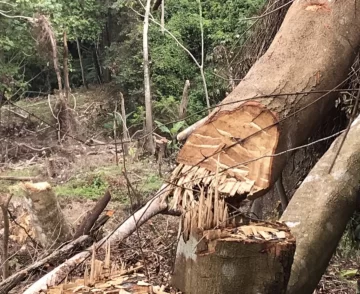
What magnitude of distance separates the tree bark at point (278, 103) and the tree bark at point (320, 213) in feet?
0.69

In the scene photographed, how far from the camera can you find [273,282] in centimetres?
174

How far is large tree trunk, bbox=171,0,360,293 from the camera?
1.90 meters

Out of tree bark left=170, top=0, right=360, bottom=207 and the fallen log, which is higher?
tree bark left=170, top=0, right=360, bottom=207

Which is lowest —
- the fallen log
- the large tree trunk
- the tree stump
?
the fallen log

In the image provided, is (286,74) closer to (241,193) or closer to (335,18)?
(335,18)

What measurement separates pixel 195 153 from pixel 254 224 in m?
0.43

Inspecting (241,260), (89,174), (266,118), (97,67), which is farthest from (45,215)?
(97,67)

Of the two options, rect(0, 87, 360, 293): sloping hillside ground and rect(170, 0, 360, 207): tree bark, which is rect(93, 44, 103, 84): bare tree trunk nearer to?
rect(0, 87, 360, 293): sloping hillside ground

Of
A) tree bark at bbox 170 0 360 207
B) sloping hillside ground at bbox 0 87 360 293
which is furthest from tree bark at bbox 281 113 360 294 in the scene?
sloping hillside ground at bbox 0 87 360 293

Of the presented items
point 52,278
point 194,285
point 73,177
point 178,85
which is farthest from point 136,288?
point 178,85

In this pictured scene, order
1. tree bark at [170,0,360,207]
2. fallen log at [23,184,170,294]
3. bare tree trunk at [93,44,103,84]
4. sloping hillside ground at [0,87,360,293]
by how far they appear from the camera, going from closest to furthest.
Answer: tree bark at [170,0,360,207], fallen log at [23,184,170,294], sloping hillside ground at [0,87,360,293], bare tree trunk at [93,44,103,84]

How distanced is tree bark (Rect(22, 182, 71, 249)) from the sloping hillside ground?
14.2 inches

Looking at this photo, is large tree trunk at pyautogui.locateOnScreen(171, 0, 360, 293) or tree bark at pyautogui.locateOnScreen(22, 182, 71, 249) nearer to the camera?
large tree trunk at pyautogui.locateOnScreen(171, 0, 360, 293)

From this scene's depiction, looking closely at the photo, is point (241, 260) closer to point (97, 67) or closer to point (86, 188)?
point (86, 188)
